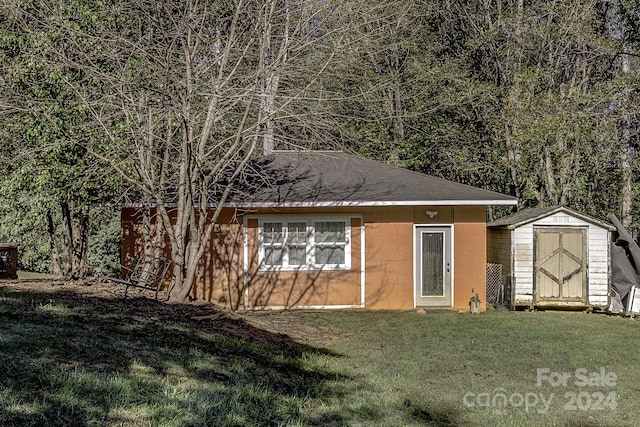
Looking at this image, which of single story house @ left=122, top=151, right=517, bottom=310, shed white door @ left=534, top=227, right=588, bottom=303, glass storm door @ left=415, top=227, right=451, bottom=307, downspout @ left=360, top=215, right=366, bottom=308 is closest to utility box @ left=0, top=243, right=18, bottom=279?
single story house @ left=122, top=151, right=517, bottom=310

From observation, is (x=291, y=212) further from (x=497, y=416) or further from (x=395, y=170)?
(x=497, y=416)

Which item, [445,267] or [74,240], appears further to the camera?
[74,240]

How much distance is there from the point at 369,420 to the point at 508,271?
1029 cm

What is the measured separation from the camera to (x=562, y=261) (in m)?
14.8

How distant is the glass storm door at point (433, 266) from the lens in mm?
14734

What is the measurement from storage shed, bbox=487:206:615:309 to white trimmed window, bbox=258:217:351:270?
13.0 ft

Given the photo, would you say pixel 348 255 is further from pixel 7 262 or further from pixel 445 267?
pixel 7 262

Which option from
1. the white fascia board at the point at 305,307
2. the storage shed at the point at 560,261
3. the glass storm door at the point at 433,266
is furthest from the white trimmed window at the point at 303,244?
the storage shed at the point at 560,261

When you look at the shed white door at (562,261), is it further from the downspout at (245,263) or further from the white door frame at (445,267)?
the downspout at (245,263)

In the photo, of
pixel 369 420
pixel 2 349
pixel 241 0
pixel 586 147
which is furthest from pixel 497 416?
pixel 586 147

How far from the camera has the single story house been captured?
1458 centimetres

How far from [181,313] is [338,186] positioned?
19.4 ft

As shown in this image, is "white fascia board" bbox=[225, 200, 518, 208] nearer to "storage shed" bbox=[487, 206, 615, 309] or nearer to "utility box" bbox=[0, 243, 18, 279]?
"storage shed" bbox=[487, 206, 615, 309]

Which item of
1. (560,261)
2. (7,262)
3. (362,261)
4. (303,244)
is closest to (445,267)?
(362,261)
